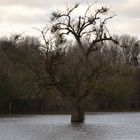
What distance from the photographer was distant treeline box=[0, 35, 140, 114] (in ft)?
170

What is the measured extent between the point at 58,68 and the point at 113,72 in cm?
498

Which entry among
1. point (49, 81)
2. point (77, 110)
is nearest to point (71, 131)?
point (77, 110)

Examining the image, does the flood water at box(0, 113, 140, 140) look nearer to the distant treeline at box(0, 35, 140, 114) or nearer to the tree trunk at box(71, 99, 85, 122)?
the tree trunk at box(71, 99, 85, 122)

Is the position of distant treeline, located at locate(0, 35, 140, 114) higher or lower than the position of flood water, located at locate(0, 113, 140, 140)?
higher

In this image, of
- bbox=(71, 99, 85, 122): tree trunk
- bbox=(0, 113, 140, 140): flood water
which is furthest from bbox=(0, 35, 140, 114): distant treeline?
bbox=(0, 113, 140, 140): flood water

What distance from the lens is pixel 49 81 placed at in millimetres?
51031

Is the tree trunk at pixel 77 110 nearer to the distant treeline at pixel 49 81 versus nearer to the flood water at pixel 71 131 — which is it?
the distant treeline at pixel 49 81

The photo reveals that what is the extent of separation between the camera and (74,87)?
50344 millimetres

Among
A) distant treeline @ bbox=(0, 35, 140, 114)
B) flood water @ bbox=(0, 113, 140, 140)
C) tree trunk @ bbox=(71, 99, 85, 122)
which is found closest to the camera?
flood water @ bbox=(0, 113, 140, 140)

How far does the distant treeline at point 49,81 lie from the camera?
5178 cm

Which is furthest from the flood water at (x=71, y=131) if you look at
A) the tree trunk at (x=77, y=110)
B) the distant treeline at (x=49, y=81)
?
the distant treeline at (x=49, y=81)

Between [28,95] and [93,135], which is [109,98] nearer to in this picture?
[28,95]

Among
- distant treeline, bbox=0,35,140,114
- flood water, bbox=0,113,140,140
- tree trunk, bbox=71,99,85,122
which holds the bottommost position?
flood water, bbox=0,113,140,140

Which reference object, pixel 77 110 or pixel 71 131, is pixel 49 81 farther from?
pixel 71 131
